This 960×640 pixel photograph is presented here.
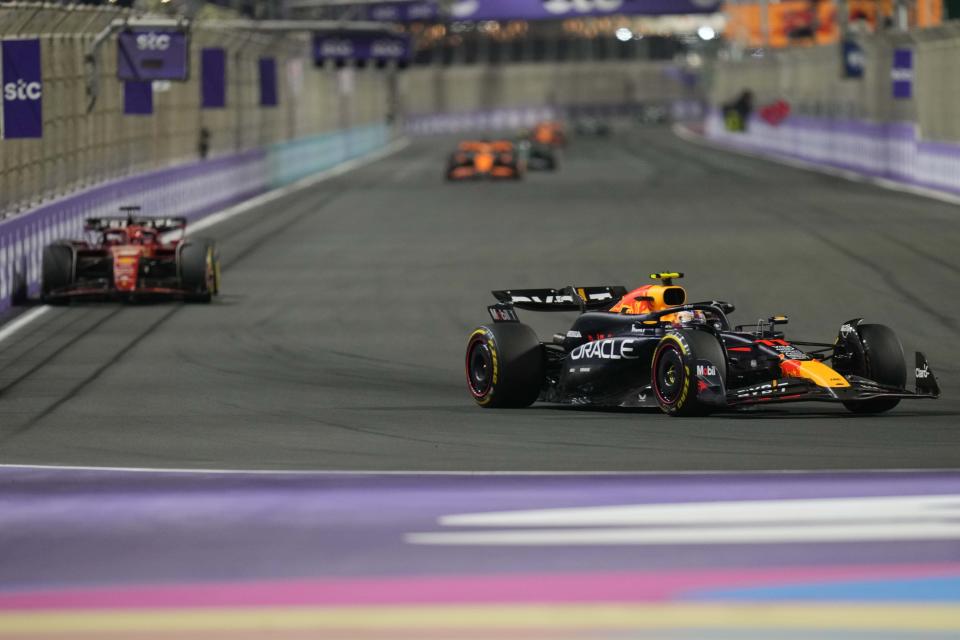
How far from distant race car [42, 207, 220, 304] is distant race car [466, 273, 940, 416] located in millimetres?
9251

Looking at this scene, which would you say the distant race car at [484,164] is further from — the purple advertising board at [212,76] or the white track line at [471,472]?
the white track line at [471,472]

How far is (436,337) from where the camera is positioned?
20.6 metres

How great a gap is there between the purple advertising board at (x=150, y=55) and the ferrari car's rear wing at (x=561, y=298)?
790 inches

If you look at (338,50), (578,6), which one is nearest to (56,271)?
(338,50)

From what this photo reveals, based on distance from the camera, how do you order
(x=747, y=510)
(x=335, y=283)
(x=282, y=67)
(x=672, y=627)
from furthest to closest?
(x=282, y=67) → (x=335, y=283) → (x=747, y=510) → (x=672, y=627)

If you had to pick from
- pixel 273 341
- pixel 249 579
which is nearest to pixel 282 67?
pixel 273 341

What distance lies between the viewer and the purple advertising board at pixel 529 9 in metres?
77.6

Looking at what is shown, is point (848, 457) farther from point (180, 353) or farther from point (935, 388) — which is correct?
point (180, 353)

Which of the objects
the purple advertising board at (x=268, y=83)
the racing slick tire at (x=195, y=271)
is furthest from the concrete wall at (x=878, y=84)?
the racing slick tire at (x=195, y=271)

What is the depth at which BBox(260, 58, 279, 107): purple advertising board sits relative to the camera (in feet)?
185

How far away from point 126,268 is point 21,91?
2.84 meters

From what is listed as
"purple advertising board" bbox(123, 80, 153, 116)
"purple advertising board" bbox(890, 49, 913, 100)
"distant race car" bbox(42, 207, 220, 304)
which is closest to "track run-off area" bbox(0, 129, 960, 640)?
"distant race car" bbox(42, 207, 220, 304)

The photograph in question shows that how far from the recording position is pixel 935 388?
14.1 m

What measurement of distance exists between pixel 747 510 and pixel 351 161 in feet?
233
